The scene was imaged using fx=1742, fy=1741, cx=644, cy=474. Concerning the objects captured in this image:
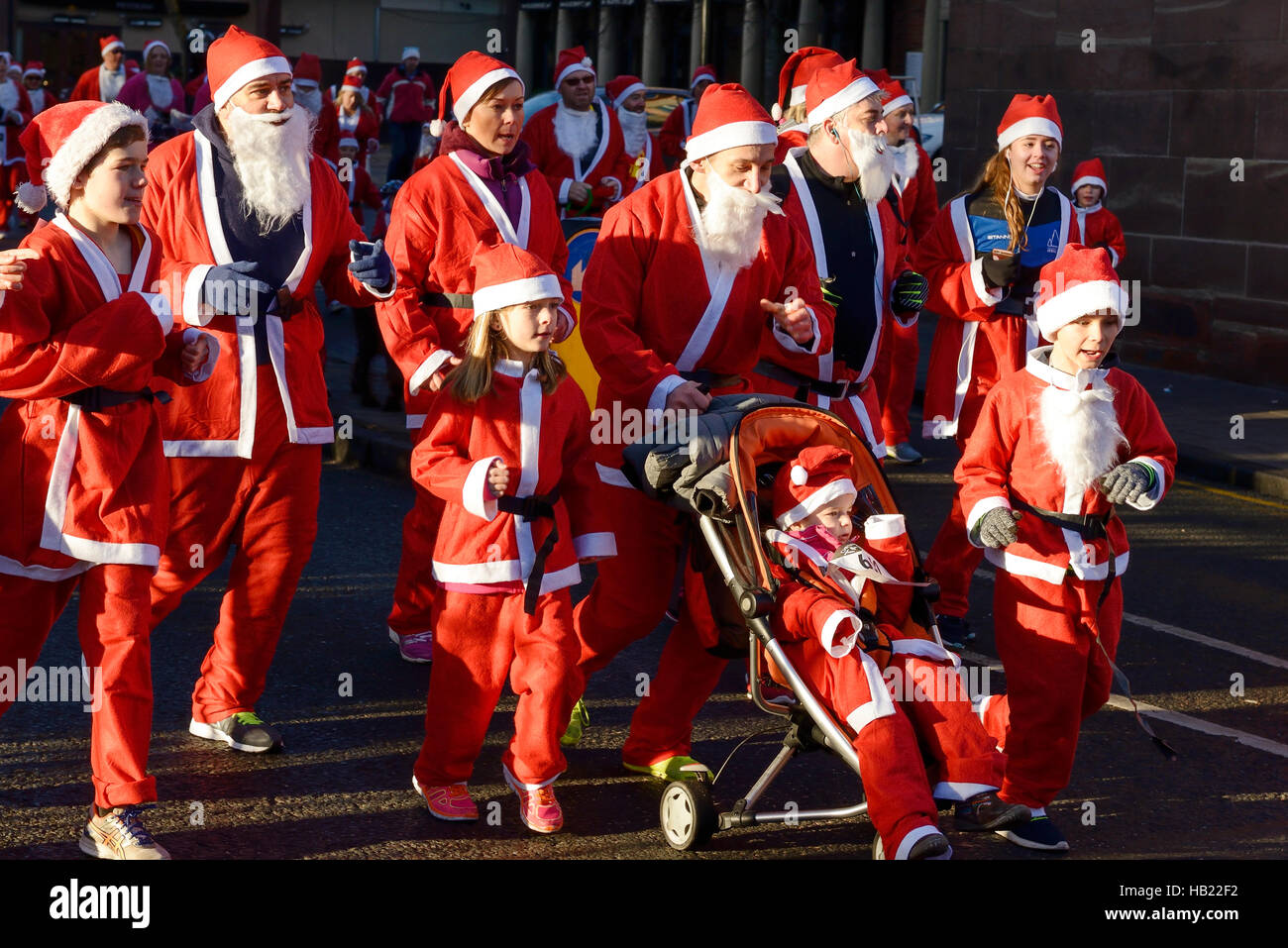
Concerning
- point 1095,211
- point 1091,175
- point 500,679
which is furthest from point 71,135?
point 1091,175

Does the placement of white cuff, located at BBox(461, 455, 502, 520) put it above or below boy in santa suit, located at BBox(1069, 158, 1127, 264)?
below

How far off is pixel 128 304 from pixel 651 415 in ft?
5.15

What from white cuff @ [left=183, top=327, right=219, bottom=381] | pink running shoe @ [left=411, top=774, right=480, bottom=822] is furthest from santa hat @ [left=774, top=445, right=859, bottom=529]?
white cuff @ [left=183, top=327, right=219, bottom=381]

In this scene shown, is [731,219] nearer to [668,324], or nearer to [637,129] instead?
[668,324]

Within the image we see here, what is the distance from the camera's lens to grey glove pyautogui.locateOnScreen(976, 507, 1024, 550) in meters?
4.96

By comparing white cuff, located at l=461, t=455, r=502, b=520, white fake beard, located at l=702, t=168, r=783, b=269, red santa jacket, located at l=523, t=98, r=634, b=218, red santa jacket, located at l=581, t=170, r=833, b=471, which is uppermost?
red santa jacket, located at l=523, t=98, r=634, b=218

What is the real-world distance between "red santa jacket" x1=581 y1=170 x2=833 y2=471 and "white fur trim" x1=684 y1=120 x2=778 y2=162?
150 millimetres

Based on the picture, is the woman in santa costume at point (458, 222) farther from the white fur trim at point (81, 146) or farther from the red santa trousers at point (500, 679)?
the white fur trim at point (81, 146)

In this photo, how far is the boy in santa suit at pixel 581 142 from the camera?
1125 cm

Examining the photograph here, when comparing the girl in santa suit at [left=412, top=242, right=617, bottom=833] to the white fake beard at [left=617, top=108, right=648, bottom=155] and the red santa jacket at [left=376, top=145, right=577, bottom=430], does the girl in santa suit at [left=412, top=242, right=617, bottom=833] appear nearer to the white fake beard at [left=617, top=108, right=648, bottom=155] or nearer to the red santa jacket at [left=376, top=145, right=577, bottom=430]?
the red santa jacket at [left=376, top=145, right=577, bottom=430]

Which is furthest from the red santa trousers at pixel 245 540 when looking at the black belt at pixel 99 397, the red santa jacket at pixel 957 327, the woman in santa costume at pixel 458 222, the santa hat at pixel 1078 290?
the red santa jacket at pixel 957 327

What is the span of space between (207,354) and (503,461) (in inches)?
35.7

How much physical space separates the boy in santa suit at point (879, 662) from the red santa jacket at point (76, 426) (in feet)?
5.97
